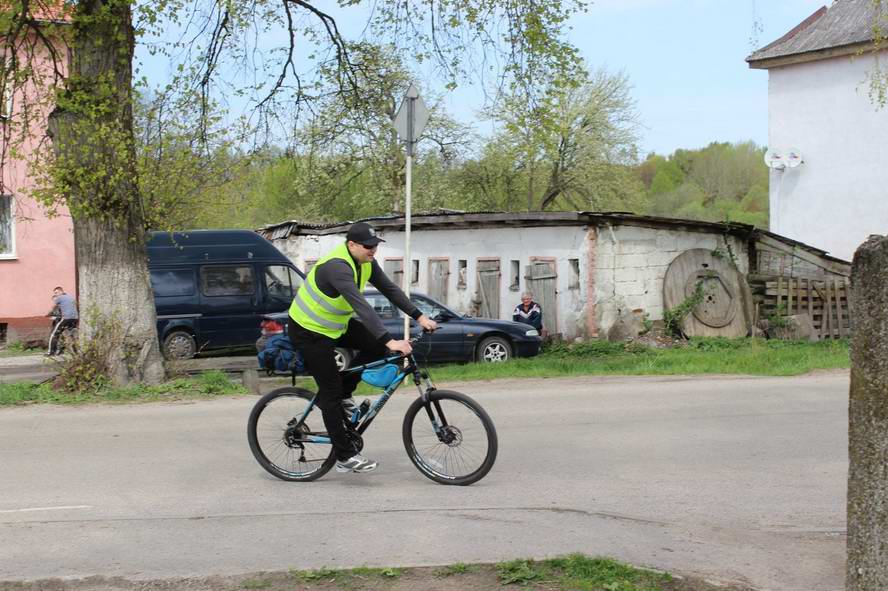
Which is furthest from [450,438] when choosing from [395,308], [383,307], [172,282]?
[172,282]

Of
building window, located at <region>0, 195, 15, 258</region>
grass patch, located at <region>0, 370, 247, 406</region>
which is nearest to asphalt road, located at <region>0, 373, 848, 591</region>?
grass patch, located at <region>0, 370, 247, 406</region>

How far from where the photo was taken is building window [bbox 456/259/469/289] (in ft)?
92.3

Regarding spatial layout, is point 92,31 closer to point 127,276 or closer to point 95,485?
point 127,276

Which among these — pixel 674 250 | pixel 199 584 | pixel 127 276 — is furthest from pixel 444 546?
pixel 674 250

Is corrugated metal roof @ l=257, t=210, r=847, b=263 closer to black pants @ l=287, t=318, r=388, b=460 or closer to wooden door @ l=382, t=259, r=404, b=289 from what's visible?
wooden door @ l=382, t=259, r=404, b=289

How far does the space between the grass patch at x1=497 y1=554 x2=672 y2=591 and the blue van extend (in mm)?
16789

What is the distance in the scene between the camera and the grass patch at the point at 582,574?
5305 millimetres

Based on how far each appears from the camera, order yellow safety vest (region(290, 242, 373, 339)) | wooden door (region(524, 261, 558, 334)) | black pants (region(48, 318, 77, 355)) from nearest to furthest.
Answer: yellow safety vest (region(290, 242, 373, 339)), black pants (region(48, 318, 77, 355)), wooden door (region(524, 261, 558, 334))

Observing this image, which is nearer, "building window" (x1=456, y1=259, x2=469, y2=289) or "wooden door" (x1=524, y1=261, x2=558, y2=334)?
"wooden door" (x1=524, y1=261, x2=558, y2=334)

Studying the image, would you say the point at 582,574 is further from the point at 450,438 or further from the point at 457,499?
the point at 450,438

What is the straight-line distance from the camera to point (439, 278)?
2877cm

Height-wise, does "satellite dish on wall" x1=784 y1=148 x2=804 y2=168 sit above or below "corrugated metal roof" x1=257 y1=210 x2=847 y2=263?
above

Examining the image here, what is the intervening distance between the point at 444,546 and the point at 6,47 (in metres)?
10.6

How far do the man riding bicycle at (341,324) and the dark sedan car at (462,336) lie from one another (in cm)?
1206
